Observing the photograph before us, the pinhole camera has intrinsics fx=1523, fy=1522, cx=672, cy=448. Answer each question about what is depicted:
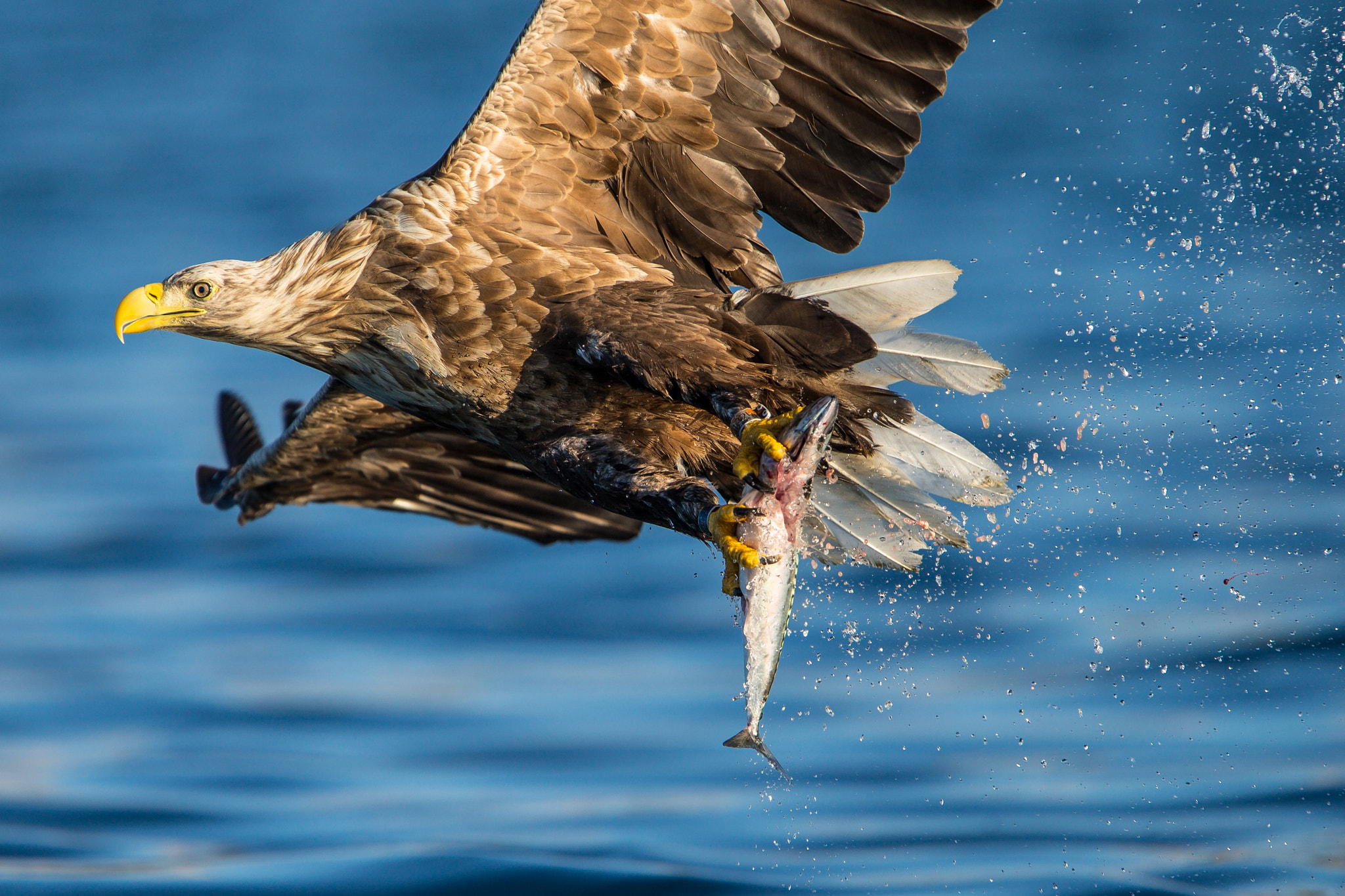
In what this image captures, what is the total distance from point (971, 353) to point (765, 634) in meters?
1.34

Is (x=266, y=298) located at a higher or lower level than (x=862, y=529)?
higher

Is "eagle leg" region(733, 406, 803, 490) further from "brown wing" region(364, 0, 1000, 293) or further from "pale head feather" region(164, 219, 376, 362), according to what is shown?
"pale head feather" region(164, 219, 376, 362)

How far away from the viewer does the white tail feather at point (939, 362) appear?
4.53 m

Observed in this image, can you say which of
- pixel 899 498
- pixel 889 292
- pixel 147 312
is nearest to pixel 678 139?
pixel 889 292

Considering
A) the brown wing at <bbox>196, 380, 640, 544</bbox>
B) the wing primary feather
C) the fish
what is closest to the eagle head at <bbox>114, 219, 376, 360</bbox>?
the brown wing at <bbox>196, 380, 640, 544</bbox>

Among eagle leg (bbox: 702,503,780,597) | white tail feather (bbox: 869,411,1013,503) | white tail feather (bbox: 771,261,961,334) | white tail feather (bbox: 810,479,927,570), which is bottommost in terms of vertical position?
eagle leg (bbox: 702,503,780,597)

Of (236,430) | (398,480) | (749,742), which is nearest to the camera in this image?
(749,742)

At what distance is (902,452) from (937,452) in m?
0.11

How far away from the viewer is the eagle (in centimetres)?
452

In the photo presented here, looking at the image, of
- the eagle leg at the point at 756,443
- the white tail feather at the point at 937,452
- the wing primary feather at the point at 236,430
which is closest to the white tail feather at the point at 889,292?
the white tail feather at the point at 937,452

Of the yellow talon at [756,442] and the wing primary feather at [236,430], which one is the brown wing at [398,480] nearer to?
the wing primary feather at [236,430]

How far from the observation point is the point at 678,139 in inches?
186

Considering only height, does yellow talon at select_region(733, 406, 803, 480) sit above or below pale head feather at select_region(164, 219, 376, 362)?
below

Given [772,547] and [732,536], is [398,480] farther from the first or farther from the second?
[772,547]
